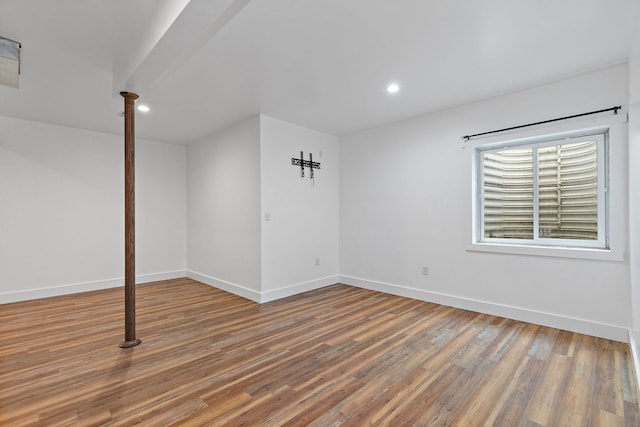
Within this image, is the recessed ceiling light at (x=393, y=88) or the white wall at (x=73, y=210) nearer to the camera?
the recessed ceiling light at (x=393, y=88)

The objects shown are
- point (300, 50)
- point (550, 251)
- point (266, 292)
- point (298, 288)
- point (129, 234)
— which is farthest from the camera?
point (298, 288)

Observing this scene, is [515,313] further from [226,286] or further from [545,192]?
[226,286]

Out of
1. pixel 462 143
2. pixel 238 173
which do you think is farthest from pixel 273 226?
pixel 462 143

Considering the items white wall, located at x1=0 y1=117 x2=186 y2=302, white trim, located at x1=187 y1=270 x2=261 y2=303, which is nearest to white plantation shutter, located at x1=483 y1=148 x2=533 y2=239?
white trim, located at x1=187 y1=270 x2=261 y2=303

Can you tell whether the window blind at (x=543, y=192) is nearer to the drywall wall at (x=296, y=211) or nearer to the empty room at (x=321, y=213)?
the empty room at (x=321, y=213)

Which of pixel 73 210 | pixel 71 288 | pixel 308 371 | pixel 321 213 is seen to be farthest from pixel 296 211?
pixel 71 288

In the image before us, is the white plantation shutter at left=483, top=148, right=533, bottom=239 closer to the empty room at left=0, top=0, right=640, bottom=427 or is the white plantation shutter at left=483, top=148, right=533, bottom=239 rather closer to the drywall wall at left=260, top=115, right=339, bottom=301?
the empty room at left=0, top=0, right=640, bottom=427

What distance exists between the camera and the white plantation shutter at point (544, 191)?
3.18 metres

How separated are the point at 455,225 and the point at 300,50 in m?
2.76

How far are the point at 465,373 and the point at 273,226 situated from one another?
113 inches

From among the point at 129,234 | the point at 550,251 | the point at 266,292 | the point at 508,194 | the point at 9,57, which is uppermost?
the point at 9,57

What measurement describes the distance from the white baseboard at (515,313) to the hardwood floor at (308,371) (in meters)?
0.12

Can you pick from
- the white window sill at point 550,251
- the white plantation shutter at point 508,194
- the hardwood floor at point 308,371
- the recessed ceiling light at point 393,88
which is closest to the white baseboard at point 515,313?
the hardwood floor at point 308,371

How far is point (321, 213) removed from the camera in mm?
5031
